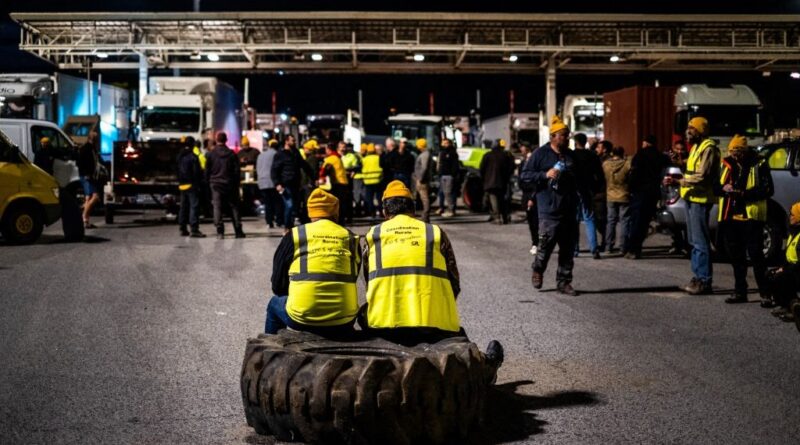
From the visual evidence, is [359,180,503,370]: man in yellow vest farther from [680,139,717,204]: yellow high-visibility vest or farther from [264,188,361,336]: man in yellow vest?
[680,139,717,204]: yellow high-visibility vest

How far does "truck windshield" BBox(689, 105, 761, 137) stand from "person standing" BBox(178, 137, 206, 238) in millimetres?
11581

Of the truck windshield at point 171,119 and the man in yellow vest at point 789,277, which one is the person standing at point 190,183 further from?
the truck windshield at point 171,119

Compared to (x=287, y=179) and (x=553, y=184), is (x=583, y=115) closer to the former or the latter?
(x=287, y=179)

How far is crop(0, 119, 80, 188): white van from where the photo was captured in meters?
23.7

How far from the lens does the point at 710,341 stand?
356 inches

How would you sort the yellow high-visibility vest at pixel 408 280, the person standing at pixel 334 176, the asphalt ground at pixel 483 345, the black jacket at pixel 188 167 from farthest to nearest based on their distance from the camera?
1. the person standing at pixel 334 176
2. the black jacket at pixel 188 167
3. the yellow high-visibility vest at pixel 408 280
4. the asphalt ground at pixel 483 345

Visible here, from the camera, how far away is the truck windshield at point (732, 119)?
78.5 feet

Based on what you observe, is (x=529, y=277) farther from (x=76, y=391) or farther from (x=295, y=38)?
(x=295, y=38)

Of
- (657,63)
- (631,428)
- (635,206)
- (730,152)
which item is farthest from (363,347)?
(657,63)

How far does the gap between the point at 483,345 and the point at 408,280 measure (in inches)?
96.5

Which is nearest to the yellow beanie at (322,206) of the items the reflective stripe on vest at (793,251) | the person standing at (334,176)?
the reflective stripe on vest at (793,251)

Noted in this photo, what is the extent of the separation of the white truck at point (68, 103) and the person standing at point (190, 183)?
47.8ft

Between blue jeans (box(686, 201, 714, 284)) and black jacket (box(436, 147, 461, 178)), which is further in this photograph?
black jacket (box(436, 147, 461, 178))

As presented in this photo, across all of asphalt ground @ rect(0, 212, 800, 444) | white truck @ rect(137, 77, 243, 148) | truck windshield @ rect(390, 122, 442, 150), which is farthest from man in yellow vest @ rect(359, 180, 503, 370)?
truck windshield @ rect(390, 122, 442, 150)
